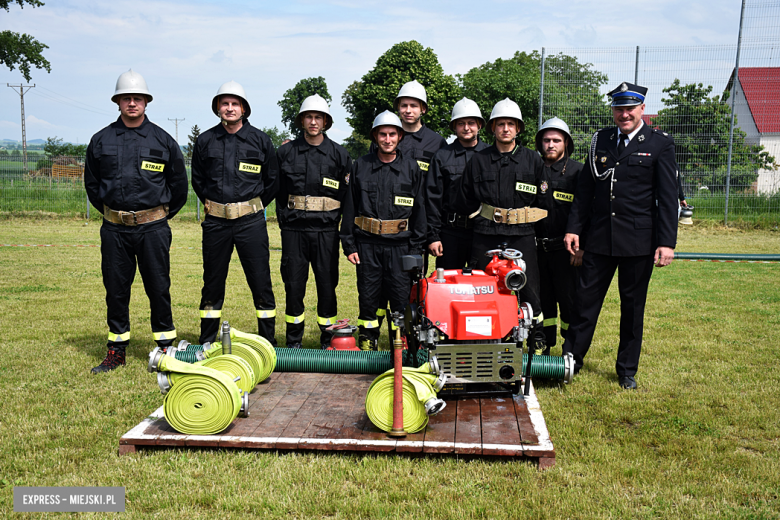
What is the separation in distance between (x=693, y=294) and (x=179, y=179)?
7.82m

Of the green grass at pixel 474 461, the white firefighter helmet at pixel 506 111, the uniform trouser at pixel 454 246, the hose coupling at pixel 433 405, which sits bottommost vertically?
the green grass at pixel 474 461

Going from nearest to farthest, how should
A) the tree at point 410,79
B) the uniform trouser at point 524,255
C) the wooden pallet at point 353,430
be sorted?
the wooden pallet at point 353,430, the uniform trouser at point 524,255, the tree at point 410,79

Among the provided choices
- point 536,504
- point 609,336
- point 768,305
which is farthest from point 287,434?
point 768,305

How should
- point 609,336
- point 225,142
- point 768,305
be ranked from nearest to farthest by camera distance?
1. point 225,142
2. point 609,336
3. point 768,305

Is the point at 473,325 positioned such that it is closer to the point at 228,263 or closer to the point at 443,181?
the point at 443,181

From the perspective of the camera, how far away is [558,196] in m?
5.92

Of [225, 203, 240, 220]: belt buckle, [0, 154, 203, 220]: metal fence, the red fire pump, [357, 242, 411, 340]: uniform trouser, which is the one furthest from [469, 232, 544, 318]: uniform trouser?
[0, 154, 203, 220]: metal fence

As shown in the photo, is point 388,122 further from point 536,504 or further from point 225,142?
point 536,504

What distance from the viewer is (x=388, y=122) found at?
227 inches

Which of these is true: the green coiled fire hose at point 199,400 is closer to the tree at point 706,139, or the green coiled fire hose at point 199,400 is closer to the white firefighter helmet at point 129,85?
the white firefighter helmet at point 129,85

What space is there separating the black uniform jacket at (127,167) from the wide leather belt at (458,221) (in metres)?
2.75

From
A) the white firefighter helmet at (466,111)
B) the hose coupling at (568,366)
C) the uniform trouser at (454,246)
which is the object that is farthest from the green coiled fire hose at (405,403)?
the white firefighter helmet at (466,111)

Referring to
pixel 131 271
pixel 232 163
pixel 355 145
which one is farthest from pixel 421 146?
pixel 355 145

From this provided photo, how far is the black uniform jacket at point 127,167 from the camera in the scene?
5.63 metres
